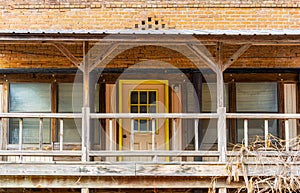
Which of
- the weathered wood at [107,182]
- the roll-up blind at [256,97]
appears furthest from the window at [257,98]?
the weathered wood at [107,182]

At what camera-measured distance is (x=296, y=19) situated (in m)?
11.7

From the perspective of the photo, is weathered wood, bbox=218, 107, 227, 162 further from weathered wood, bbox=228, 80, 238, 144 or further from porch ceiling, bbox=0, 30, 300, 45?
weathered wood, bbox=228, 80, 238, 144

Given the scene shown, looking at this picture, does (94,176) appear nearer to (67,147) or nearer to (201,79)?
(67,147)

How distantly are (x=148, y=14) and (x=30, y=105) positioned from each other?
3637 millimetres

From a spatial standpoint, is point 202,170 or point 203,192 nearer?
point 202,170

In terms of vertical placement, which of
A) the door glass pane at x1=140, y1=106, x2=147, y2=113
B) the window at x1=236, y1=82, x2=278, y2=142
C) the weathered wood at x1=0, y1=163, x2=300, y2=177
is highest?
the window at x1=236, y1=82, x2=278, y2=142

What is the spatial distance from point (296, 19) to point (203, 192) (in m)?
4.87

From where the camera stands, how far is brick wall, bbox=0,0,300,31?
1166 cm

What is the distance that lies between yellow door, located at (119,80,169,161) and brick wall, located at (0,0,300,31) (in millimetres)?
1453

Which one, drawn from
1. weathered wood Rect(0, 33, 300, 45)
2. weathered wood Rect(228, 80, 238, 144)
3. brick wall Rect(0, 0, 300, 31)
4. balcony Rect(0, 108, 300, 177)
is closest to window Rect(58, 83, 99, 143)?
brick wall Rect(0, 0, 300, 31)

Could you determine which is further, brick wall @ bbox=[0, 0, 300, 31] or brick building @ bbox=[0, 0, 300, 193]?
brick wall @ bbox=[0, 0, 300, 31]

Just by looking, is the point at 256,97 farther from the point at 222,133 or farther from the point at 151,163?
the point at 151,163

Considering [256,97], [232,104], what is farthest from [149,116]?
[256,97]

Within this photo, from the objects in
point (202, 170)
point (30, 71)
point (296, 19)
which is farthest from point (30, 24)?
point (296, 19)
